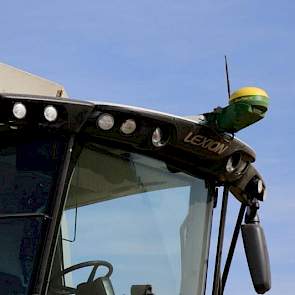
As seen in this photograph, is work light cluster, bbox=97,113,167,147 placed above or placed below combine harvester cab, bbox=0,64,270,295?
above

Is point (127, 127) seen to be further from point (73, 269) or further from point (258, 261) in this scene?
point (258, 261)

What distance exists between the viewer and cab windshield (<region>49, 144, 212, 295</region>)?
5.39 m

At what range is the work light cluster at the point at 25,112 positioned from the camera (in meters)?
5.20

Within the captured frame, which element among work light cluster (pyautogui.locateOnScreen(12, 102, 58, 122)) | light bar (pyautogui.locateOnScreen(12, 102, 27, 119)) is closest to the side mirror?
work light cluster (pyautogui.locateOnScreen(12, 102, 58, 122))

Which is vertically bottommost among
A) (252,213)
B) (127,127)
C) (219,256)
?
(219,256)

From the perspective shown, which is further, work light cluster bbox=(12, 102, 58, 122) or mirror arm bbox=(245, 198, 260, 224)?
mirror arm bbox=(245, 198, 260, 224)

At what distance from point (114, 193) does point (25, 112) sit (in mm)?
812

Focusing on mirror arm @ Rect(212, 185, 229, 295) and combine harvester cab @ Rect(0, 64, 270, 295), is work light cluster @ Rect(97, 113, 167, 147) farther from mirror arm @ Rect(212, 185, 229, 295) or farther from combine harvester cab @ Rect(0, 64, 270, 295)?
mirror arm @ Rect(212, 185, 229, 295)

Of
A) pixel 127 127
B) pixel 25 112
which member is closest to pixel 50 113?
pixel 25 112

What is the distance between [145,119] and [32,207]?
2.96 feet

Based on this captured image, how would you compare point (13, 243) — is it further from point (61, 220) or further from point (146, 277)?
point (146, 277)

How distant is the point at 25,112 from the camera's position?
5.24 meters

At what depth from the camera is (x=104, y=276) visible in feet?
17.8

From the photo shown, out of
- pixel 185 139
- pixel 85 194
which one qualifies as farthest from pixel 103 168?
pixel 185 139
